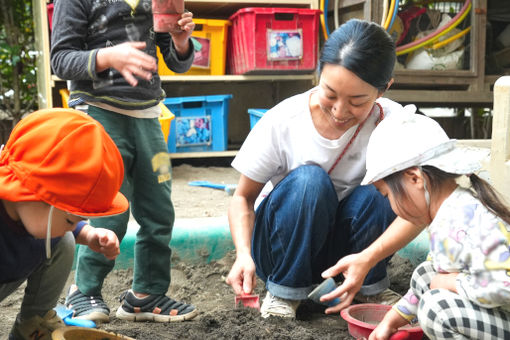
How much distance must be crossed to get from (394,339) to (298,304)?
403 mm

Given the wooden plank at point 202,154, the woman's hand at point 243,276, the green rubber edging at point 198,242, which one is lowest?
the green rubber edging at point 198,242

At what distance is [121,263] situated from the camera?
227 centimetres

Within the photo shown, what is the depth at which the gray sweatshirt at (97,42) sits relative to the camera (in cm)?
171

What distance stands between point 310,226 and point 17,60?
13.1 ft

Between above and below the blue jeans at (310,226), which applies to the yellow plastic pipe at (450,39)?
above

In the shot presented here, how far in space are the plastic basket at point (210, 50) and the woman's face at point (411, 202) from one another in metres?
2.77

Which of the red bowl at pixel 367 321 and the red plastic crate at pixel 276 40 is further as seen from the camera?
the red plastic crate at pixel 276 40

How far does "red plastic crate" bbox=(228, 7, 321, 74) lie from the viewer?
3656 mm

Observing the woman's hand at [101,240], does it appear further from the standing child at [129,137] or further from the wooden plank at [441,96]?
the wooden plank at [441,96]

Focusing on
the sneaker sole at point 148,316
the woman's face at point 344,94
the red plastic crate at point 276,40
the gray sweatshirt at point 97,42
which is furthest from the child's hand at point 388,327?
the red plastic crate at point 276,40

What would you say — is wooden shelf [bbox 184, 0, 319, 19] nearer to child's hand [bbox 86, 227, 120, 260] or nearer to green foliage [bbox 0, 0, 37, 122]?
green foliage [bbox 0, 0, 37, 122]

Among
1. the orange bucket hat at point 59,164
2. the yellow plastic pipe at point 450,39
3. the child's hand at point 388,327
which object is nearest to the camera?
the orange bucket hat at point 59,164

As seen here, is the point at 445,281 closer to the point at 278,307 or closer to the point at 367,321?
the point at 367,321

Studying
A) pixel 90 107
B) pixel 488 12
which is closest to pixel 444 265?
pixel 90 107
